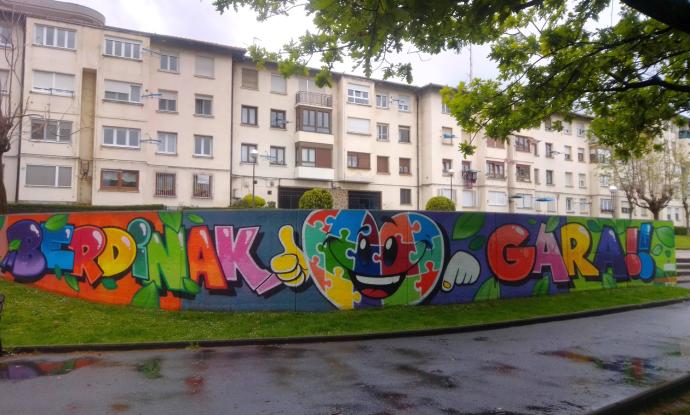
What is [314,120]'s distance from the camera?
37906 millimetres

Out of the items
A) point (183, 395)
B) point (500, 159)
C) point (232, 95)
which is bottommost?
point (183, 395)

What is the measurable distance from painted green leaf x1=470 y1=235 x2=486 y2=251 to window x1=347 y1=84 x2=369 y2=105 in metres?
28.1

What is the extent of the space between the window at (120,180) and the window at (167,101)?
5.11m

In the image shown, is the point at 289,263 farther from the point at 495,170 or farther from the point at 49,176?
the point at 495,170

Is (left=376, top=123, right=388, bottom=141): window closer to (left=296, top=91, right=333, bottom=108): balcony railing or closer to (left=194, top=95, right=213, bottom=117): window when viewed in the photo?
(left=296, top=91, right=333, bottom=108): balcony railing

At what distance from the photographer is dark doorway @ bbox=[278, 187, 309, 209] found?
1426 inches

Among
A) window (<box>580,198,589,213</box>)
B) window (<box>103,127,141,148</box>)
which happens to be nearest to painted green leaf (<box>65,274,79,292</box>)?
window (<box>103,127,141,148</box>)

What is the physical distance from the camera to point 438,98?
141 ft

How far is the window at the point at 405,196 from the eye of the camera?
42219mm

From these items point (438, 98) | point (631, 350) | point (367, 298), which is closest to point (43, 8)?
point (438, 98)

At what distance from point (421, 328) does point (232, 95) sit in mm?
29236

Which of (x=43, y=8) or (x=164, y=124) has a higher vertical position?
(x=43, y=8)

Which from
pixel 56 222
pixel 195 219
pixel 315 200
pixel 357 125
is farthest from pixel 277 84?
pixel 195 219

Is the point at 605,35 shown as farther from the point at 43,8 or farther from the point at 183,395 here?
the point at 43,8
